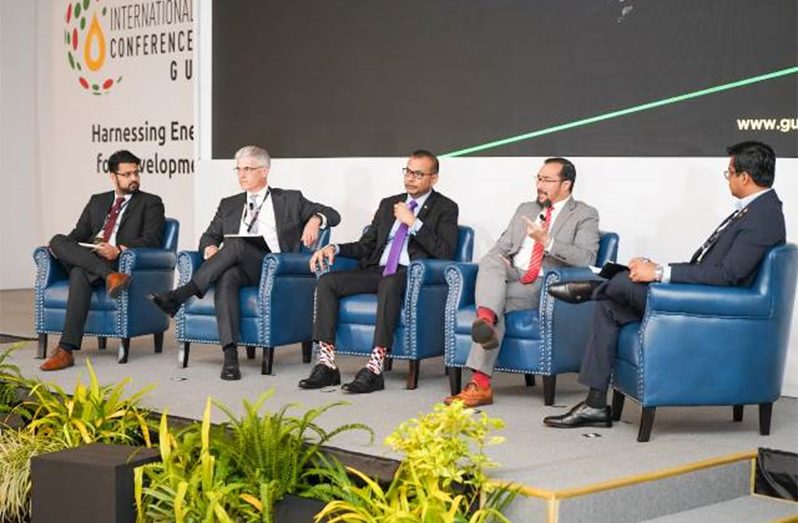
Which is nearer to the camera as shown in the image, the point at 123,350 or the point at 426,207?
the point at 426,207

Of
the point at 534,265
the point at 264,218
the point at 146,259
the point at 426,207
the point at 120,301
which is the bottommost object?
the point at 120,301

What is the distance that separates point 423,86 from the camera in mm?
7805

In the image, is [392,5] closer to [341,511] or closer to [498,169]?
[498,169]

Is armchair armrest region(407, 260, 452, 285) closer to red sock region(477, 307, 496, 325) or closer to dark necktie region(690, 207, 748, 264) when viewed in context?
red sock region(477, 307, 496, 325)

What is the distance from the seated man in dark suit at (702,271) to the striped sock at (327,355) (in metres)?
1.44

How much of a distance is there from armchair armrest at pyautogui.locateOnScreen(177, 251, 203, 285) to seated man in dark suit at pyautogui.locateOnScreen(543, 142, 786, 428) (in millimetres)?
2387

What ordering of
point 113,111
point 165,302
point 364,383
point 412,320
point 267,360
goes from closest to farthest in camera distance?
point 364,383 < point 412,320 < point 165,302 < point 267,360 < point 113,111

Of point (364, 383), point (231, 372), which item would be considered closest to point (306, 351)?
point (231, 372)

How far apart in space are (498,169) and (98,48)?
5.35 m

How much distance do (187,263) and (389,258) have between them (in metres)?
1.17

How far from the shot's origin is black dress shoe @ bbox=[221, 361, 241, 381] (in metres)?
6.69

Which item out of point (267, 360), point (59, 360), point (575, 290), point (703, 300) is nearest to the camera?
point (703, 300)

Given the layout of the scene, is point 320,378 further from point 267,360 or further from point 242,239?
point 242,239

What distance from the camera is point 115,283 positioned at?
7129 mm
